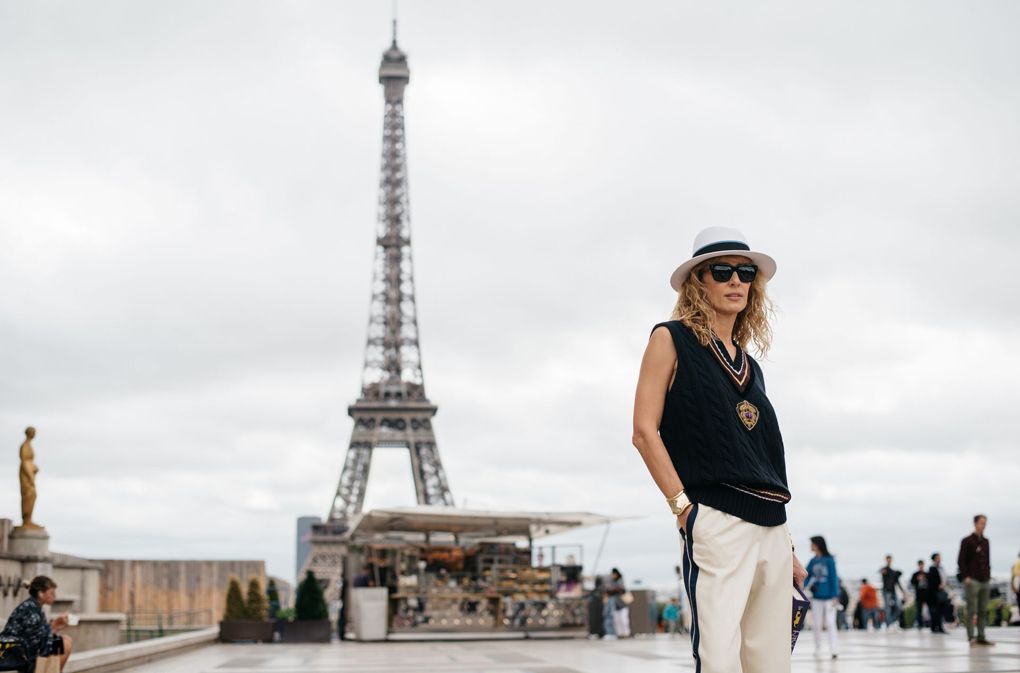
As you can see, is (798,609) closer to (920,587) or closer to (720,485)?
(720,485)

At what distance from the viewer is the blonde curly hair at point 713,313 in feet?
10.8

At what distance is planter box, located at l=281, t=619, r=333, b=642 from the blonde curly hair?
689 inches

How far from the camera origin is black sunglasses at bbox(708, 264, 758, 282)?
3.34m

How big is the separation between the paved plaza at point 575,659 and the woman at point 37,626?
393cm

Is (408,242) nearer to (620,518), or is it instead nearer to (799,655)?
(620,518)

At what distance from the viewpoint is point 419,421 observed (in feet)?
200

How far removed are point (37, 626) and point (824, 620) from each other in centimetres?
885

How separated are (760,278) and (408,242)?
64.3 m

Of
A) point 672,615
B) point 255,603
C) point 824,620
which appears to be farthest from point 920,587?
point 255,603

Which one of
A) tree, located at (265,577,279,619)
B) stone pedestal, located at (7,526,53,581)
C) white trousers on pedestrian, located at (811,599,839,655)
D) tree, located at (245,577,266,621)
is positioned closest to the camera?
white trousers on pedestrian, located at (811,599,839,655)

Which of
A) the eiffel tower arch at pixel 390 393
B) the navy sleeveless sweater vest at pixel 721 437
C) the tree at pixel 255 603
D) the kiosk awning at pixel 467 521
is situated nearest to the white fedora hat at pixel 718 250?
the navy sleeveless sweater vest at pixel 721 437

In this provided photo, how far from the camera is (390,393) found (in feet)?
206

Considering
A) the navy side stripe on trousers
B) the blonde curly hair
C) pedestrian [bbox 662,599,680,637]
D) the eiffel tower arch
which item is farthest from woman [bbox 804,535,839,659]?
the eiffel tower arch

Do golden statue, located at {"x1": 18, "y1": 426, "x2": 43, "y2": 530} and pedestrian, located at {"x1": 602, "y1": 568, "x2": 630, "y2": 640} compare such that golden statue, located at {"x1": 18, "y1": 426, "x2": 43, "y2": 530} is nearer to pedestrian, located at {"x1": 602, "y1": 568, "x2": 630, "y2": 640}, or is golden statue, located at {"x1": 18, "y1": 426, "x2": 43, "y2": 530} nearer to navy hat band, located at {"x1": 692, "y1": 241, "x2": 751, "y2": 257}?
pedestrian, located at {"x1": 602, "y1": 568, "x2": 630, "y2": 640}
